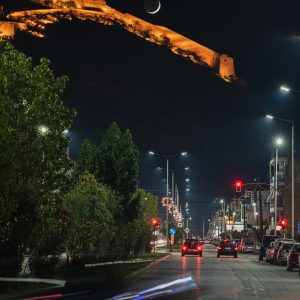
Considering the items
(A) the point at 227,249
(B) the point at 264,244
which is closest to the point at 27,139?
(B) the point at 264,244

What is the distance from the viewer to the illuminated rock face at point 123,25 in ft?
202

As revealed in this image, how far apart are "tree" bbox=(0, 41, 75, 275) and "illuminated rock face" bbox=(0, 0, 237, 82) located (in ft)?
119

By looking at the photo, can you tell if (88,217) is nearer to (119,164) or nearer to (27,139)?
(119,164)

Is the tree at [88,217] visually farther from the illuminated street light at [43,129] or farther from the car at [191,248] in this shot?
the car at [191,248]

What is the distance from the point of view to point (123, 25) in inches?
2881

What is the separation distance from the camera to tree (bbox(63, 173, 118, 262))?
37344mm

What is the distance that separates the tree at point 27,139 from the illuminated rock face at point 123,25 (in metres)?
36.2

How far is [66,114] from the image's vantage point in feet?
75.0

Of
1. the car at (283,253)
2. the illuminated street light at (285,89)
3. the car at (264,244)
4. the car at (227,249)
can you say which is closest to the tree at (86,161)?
the illuminated street light at (285,89)

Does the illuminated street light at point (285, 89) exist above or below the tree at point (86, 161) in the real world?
above

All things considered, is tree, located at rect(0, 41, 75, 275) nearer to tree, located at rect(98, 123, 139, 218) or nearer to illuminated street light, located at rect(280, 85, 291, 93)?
tree, located at rect(98, 123, 139, 218)

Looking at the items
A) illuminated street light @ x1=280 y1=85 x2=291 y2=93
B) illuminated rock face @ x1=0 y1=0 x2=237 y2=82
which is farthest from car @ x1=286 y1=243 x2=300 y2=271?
illuminated rock face @ x1=0 y1=0 x2=237 y2=82

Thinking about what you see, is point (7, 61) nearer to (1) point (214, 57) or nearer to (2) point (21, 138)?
(2) point (21, 138)

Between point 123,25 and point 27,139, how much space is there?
52.7 m
